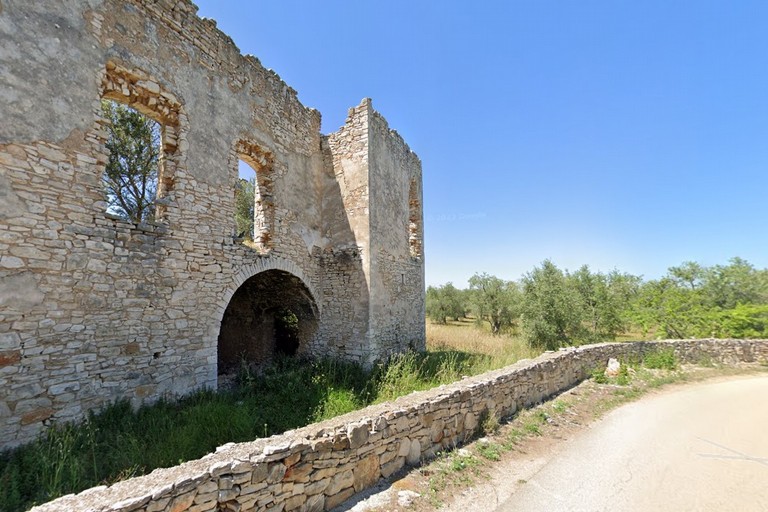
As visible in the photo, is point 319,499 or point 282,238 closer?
point 319,499

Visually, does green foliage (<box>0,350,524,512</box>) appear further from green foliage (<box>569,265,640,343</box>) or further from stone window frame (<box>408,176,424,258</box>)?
green foliage (<box>569,265,640,343</box>)

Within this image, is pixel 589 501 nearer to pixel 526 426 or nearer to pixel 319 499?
pixel 526 426

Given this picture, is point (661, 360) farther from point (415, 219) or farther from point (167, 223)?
point (167, 223)

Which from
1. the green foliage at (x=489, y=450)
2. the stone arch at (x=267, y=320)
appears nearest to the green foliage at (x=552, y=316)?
the stone arch at (x=267, y=320)

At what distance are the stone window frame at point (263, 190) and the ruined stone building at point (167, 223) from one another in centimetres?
4

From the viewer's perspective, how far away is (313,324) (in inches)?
355

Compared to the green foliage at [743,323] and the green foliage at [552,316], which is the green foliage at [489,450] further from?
the green foliage at [743,323]

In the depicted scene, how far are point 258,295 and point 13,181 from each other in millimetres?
5808

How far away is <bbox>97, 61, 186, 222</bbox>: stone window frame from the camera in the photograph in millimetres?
5152

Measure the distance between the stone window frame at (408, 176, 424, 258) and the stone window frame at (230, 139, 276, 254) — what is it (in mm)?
5357

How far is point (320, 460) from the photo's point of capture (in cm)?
313

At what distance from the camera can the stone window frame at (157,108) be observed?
515 cm

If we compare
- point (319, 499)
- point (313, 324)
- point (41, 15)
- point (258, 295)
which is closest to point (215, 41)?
point (41, 15)

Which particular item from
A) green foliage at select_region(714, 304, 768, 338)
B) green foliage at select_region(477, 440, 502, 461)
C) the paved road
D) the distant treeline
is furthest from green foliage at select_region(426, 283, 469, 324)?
green foliage at select_region(477, 440, 502, 461)
